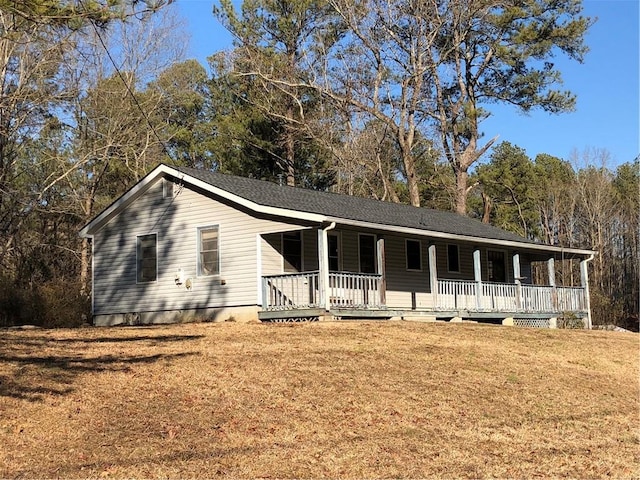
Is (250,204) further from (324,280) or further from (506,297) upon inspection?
(506,297)

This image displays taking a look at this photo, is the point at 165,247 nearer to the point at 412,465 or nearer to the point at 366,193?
the point at 412,465

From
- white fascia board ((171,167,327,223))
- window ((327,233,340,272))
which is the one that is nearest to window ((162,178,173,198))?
white fascia board ((171,167,327,223))

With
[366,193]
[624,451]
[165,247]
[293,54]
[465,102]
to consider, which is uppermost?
[293,54]

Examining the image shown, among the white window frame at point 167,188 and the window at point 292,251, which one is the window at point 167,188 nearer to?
the white window frame at point 167,188

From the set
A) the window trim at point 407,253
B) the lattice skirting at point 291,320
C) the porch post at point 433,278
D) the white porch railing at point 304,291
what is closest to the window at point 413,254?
the window trim at point 407,253

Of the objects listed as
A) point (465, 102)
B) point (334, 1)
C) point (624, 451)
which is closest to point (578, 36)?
point (465, 102)

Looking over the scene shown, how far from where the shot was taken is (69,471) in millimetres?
7000

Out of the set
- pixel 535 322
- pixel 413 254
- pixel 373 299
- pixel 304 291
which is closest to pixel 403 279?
pixel 413 254

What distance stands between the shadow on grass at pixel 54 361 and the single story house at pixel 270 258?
4.80 meters

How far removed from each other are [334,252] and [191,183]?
4374mm

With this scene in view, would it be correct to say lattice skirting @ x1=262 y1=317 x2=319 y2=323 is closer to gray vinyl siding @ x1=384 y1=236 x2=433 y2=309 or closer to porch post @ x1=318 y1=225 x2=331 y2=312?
porch post @ x1=318 y1=225 x2=331 y2=312

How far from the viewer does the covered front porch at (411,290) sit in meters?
18.8

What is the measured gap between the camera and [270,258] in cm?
1972

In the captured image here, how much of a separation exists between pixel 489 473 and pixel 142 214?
1624 centimetres
